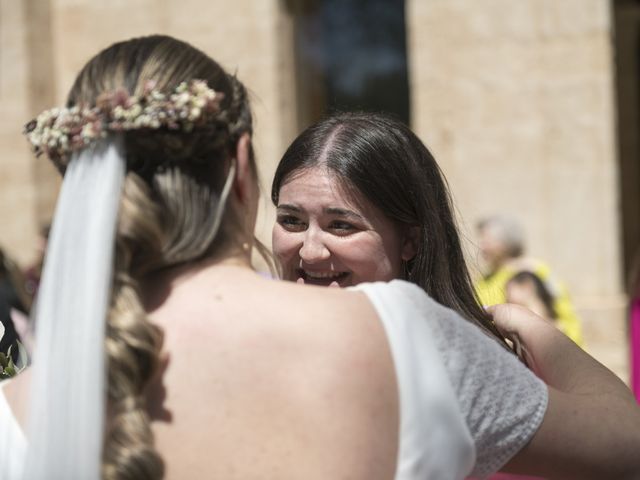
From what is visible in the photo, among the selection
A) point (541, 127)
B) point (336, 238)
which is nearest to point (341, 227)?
point (336, 238)

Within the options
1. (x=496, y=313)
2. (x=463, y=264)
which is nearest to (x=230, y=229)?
(x=496, y=313)

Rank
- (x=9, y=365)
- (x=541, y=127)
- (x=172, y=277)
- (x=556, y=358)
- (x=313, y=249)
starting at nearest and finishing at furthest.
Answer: (x=172, y=277)
(x=556, y=358)
(x=9, y=365)
(x=313, y=249)
(x=541, y=127)

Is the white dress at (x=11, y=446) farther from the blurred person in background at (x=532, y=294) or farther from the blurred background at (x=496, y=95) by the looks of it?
the blurred background at (x=496, y=95)

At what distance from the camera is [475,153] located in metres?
8.00

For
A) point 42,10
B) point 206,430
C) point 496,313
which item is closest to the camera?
point 206,430

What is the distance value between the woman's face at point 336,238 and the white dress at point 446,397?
2.76 feet

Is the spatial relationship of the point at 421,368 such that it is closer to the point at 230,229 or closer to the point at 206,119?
the point at 230,229

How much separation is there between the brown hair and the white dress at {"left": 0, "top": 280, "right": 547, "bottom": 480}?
0.66 ft

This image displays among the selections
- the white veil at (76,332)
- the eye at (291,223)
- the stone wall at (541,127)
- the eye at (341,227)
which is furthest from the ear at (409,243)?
the stone wall at (541,127)

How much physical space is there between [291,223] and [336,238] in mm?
145

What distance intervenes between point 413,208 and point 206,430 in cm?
114

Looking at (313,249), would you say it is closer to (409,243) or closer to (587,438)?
(409,243)

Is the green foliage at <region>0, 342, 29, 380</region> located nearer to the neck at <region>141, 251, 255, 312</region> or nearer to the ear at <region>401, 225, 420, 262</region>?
the neck at <region>141, 251, 255, 312</region>

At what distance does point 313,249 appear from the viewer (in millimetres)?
2311
